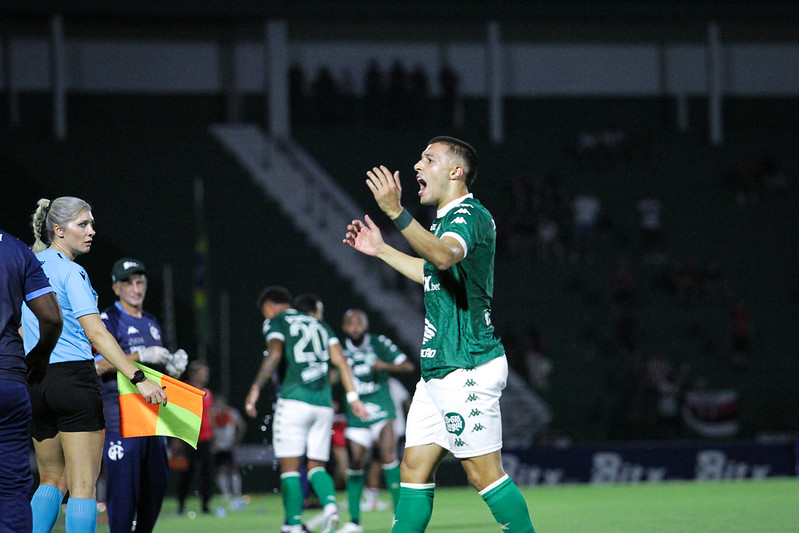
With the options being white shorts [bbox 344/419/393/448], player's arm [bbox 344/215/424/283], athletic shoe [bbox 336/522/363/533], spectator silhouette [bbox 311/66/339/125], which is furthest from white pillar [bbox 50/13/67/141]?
player's arm [bbox 344/215/424/283]

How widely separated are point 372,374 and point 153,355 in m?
5.93

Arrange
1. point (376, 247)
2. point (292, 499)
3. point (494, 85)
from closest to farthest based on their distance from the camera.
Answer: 1. point (376, 247)
2. point (292, 499)
3. point (494, 85)

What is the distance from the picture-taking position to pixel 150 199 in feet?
89.6

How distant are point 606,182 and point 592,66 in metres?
5.33

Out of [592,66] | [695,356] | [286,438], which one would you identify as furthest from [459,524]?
[592,66]

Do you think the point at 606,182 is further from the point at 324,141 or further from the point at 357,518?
the point at 357,518

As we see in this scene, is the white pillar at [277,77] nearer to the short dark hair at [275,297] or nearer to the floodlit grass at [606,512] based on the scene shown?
the floodlit grass at [606,512]

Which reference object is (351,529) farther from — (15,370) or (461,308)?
(15,370)

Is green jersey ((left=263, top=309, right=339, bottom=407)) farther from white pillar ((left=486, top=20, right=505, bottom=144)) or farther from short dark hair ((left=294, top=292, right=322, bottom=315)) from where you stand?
white pillar ((left=486, top=20, right=505, bottom=144))

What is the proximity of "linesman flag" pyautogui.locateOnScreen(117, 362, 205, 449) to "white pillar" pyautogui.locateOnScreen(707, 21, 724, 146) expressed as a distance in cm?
A: 2649

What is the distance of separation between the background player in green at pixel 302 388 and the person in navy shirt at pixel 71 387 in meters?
3.16

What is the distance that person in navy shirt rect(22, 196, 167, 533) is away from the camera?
708 cm

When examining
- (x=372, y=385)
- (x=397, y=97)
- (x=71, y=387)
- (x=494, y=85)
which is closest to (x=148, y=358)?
(x=71, y=387)

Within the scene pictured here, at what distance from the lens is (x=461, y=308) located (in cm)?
642
